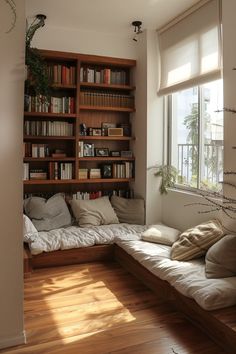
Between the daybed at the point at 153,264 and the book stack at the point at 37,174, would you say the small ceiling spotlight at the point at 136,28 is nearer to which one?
the book stack at the point at 37,174

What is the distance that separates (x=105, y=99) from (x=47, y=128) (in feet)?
2.91

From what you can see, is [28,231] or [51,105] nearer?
[28,231]

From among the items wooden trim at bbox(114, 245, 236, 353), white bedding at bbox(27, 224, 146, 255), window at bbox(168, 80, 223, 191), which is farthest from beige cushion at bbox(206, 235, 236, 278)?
white bedding at bbox(27, 224, 146, 255)

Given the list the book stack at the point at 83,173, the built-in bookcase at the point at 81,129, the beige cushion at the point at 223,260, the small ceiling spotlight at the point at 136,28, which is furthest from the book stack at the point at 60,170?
the beige cushion at the point at 223,260

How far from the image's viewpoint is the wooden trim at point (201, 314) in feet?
6.95

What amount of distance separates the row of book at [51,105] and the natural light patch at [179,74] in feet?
4.18

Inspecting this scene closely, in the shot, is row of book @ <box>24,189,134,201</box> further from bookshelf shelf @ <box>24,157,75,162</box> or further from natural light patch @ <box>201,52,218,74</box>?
natural light patch @ <box>201,52,218,74</box>

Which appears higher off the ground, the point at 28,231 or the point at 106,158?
the point at 106,158

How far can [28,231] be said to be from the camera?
3615 millimetres

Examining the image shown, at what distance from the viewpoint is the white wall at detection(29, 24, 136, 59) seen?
4.11 m

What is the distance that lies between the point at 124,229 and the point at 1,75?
252 cm

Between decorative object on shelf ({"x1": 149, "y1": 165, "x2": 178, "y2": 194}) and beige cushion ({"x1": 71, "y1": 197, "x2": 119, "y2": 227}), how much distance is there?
0.75 meters

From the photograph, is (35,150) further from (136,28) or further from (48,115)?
(136,28)

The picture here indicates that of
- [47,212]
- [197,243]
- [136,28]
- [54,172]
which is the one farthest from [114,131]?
[197,243]
